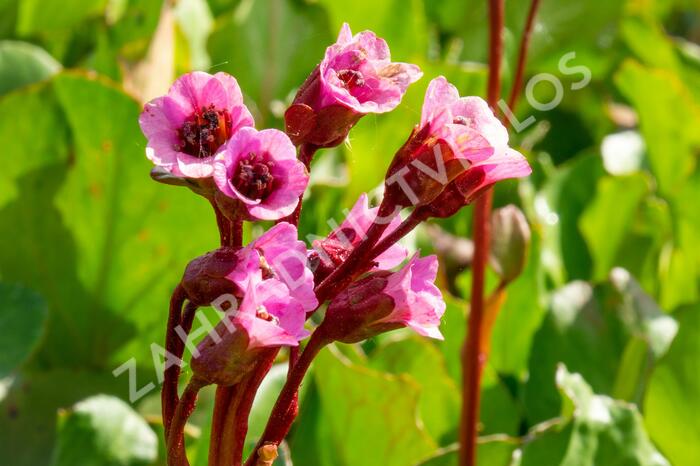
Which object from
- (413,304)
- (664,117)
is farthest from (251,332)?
(664,117)

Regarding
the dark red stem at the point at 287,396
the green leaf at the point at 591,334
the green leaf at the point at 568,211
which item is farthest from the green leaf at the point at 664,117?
the dark red stem at the point at 287,396

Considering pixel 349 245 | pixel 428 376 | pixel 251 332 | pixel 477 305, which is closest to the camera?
pixel 251 332

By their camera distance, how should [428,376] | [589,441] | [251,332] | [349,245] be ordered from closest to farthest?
[251,332] → [349,245] → [589,441] → [428,376]

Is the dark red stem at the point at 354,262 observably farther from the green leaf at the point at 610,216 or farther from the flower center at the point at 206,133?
the green leaf at the point at 610,216

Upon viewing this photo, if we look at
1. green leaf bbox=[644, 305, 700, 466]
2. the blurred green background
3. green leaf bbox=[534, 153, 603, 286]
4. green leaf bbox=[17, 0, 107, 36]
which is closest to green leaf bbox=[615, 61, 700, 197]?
the blurred green background

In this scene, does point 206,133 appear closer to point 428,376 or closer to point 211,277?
point 211,277

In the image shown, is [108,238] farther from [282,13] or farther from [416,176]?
[416,176]
